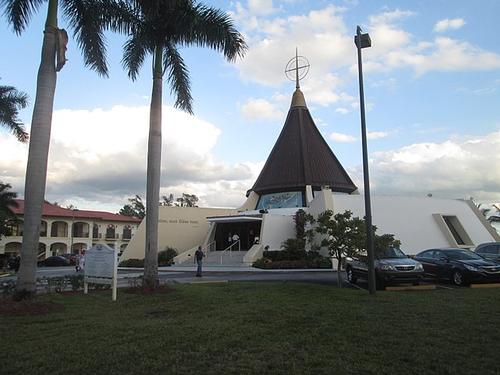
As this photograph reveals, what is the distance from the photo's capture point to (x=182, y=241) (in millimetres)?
41375

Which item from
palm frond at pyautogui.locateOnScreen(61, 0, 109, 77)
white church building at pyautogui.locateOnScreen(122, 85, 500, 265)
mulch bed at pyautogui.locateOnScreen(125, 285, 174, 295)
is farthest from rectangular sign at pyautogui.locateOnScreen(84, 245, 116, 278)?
white church building at pyautogui.locateOnScreen(122, 85, 500, 265)

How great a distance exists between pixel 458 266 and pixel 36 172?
1337cm

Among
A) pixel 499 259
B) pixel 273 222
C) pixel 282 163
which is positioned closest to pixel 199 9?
pixel 499 259

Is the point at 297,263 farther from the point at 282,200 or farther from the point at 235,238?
the point at 282,200

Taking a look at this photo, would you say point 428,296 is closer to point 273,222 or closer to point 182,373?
point 182,373

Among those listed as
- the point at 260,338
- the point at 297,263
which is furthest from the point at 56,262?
the point at 260,338

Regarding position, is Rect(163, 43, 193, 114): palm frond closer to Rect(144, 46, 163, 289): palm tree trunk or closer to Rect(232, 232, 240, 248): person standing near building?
Rect(144, 46, 163, 289): palm tree trunk

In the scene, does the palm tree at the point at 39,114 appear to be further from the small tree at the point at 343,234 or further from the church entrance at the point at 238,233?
the church entrance at the point at 238,233

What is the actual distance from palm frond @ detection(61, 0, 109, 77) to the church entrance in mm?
27076

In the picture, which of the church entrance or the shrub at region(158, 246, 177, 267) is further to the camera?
the church entrance

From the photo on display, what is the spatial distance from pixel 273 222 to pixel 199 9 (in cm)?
2394

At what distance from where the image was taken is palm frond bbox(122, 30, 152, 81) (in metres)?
15.2

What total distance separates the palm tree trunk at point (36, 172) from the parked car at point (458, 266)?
42.9 feet

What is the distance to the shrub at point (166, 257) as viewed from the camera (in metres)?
35.0
